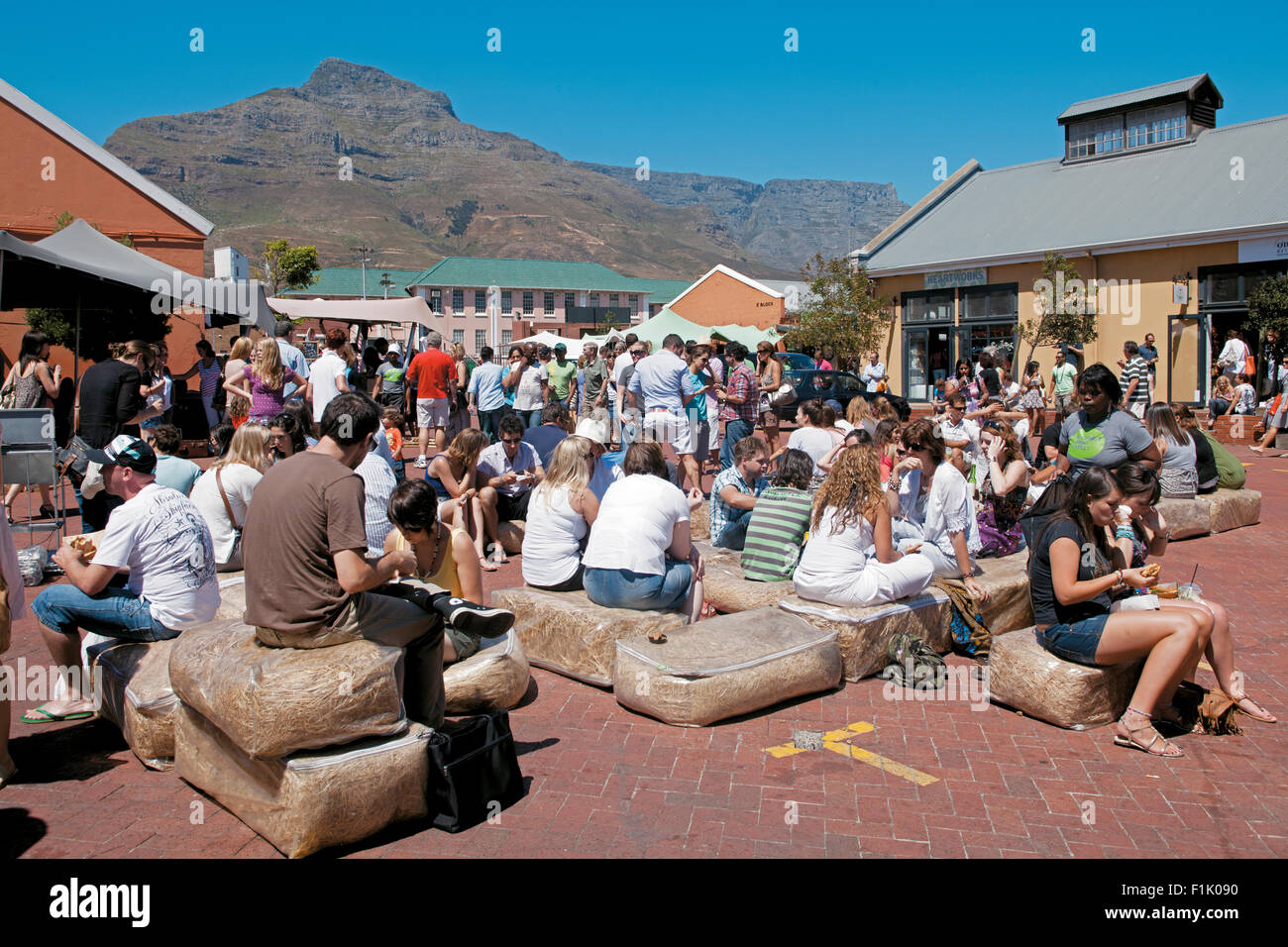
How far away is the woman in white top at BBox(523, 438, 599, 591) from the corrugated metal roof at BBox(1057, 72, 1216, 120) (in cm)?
2814

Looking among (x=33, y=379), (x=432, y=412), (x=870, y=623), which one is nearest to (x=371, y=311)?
(x=432, y=412)

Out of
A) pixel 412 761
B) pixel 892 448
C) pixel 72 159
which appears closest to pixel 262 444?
pixel 412 761

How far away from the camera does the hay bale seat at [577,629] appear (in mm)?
5414

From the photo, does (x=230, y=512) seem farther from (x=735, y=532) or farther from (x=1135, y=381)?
(x=1135, y=381)

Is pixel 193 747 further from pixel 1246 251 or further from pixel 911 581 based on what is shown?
pixel 1246 251

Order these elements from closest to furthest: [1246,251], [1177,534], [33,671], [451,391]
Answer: [33,671], [1177,534], [451,391], [1246,251]

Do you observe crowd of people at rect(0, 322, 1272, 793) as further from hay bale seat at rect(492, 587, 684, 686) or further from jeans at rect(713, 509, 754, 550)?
hay bale seat at rect(492, 587, 684, 686)

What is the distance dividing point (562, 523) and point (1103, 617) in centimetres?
315

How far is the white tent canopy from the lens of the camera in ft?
34.2

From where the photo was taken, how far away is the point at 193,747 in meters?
4.03

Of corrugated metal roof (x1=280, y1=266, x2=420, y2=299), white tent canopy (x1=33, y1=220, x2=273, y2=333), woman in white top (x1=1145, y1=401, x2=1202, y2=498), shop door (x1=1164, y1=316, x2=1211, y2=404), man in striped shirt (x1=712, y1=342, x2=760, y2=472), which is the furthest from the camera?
corrugated metal roof (x1=280, y1=266, x2=420, y2=299)

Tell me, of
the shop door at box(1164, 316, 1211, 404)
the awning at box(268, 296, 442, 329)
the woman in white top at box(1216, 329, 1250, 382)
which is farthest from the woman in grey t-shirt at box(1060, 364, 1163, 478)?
the shop door at box(1164, 316, 1211, 404)

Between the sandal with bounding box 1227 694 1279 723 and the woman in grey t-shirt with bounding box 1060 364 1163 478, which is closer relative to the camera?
the sandal with bounding box 1227 694 1279 723

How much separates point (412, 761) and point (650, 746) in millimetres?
1351
